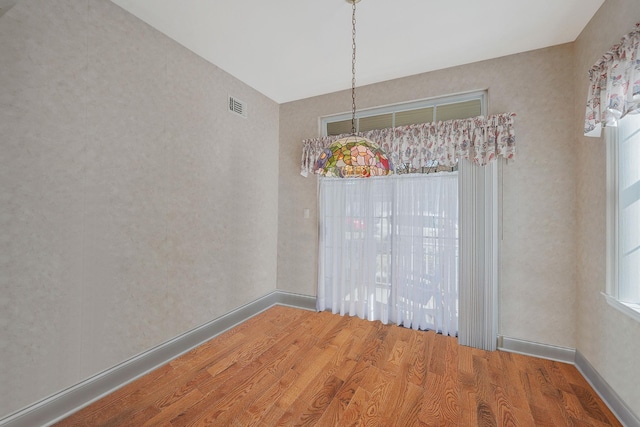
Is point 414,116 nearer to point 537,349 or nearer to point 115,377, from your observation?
point 537,349

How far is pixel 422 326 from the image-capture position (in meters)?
2.78

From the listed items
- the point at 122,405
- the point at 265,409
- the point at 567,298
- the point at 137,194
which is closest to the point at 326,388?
the point at 265,409

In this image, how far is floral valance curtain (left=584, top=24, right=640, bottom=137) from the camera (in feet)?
4.61

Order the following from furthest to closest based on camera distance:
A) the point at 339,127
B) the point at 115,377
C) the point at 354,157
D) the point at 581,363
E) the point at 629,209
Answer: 1. the point at 339,127
2. the point at 581,363
3. the point at 115,377
4. the point at 629,209
5. the point at 354,157

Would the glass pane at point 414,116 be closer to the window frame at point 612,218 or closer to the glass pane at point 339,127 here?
the glass pane at point 339,127

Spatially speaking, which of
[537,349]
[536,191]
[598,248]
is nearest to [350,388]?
[537,349]

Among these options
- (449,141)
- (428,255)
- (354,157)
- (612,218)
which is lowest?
(428,255)

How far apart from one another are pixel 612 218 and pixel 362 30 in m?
2.28

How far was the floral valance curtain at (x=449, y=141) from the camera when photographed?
2.35m

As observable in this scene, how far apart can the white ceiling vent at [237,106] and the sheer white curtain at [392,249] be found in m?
1.26

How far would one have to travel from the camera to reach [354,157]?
1.50 meters

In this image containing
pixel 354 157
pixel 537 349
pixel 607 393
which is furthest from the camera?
pixel 537 349

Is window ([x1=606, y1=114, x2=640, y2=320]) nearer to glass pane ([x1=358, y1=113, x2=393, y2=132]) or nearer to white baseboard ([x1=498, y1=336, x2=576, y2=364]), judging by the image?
white baseboard ([x1=498, y1=336, x2=576, y2=364])

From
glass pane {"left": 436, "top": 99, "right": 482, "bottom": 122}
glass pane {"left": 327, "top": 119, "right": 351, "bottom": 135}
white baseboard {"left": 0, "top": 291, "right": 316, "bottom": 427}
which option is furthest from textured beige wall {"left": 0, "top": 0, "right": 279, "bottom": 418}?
glass pane {"left": 436, "top": 99, "right": 482, "bottom": 122}
